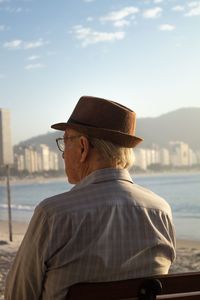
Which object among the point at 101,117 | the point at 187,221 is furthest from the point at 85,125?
the point at 187,221

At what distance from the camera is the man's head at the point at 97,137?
4.52 ft

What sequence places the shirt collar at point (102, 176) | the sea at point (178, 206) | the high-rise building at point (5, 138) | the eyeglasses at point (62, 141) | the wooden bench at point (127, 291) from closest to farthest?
the wooden bench at point (127, 291), the shirt collar at point (102, 176), the eyeglasses at point (62, 141), the high-rise building at point (5, 138), the sea at point (178, 206)

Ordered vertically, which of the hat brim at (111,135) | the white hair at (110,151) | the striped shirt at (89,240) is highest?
the hat brim at (111,135)

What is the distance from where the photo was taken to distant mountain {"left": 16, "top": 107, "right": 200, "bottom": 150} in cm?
4492

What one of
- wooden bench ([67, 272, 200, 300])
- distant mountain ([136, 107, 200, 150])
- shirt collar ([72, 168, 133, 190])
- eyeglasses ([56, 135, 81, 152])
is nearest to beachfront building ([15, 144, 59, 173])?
distant mountain ([136, 107, 200, 150])

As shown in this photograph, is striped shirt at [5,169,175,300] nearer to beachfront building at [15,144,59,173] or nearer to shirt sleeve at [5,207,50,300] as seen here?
shirt sleeve at [5,207,50,300]

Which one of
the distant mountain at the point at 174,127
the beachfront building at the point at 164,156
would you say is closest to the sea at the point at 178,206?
the distant mountain at the point at 174,127

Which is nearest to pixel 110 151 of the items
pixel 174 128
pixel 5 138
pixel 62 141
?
pixel 62 141

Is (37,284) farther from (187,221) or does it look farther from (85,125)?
(187,221)

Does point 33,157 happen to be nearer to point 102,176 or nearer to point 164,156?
point 164,156

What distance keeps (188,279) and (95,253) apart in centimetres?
23

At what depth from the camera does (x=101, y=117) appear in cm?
143

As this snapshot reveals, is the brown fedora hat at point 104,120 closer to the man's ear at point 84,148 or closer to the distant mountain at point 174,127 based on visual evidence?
the man's ear at point 84,148

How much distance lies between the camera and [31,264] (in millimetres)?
1257
